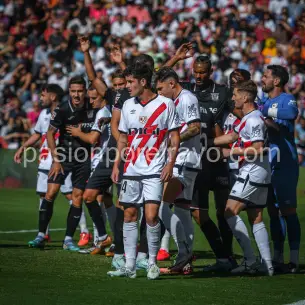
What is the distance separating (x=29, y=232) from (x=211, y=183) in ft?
14.3

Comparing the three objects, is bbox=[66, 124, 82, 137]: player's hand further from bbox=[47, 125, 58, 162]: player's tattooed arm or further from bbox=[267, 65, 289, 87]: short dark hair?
bbox=[267, 65, 289, 87]: short dark hair

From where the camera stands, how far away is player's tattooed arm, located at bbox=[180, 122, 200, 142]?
8688 mm

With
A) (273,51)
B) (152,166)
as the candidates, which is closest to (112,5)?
(273,51)

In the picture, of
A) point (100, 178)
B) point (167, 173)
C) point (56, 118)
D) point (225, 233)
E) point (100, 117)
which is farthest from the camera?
point (56, 118)

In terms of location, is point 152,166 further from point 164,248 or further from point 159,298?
point 164,248

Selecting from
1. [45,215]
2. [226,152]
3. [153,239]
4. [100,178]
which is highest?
[226,152]

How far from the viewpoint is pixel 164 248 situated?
10.4 metres

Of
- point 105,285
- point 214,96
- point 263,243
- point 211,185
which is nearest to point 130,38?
point 214,96

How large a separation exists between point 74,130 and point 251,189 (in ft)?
10.7

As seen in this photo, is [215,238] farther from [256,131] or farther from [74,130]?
[74,130]

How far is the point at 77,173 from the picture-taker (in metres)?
11.3

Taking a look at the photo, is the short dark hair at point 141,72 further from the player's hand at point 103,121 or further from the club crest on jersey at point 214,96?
the player's hand at point 103,121

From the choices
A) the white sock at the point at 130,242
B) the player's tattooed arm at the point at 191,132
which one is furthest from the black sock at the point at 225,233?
the white sock at the point at 130,242

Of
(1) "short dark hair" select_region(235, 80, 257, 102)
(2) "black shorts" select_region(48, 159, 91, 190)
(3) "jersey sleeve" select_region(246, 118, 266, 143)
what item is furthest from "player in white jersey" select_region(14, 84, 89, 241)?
(3) "jersey sleeve" select_region(246, 118, 266, 143)
